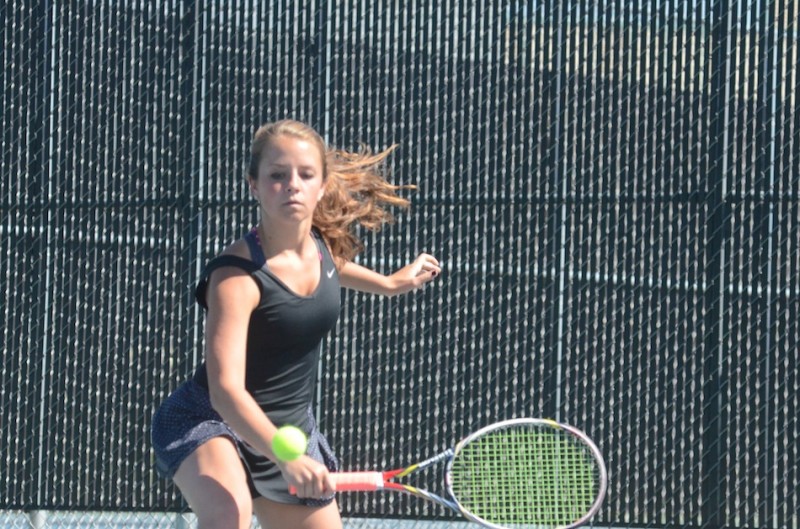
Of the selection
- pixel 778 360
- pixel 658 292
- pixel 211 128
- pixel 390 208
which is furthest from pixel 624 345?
pixel 211 128

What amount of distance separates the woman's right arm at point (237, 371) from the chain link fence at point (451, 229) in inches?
83.8

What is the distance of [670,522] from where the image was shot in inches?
205

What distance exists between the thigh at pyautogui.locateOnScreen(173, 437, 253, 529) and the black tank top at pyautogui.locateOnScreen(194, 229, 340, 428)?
7.3 inches

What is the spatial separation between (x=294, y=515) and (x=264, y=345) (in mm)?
467

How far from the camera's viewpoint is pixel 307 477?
2.92 metres

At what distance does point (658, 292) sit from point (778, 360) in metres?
0.51

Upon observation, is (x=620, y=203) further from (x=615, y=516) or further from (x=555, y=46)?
(x=615, y=516)

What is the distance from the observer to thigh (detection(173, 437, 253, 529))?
10.6 ft

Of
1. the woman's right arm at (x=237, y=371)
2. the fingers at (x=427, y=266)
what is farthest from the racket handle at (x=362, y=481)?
the fingers at (x=427, y=266)

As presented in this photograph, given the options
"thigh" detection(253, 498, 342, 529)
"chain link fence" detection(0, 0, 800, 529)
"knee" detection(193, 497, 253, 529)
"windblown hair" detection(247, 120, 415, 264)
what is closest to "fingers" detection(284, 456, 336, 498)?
"knee" detection(193, 497, 253, 529)

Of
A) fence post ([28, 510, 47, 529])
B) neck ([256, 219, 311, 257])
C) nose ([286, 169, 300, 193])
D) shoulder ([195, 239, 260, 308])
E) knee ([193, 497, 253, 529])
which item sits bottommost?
fence post ([28, 510, 47, 529])

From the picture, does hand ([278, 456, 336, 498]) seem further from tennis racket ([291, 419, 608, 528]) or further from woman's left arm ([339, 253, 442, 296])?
tennis racket ([291, 419, 608, 528])

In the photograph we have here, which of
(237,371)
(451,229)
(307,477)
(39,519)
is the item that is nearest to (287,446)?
(307,477)

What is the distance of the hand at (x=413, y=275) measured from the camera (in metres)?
3.91
